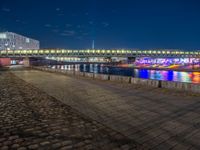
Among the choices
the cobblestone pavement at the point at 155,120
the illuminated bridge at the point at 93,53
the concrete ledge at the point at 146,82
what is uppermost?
the illuminated bridge at the point at 93,53

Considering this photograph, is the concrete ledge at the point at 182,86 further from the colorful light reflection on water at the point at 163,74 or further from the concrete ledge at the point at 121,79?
the colorful light reflection on water at the point at 163,74

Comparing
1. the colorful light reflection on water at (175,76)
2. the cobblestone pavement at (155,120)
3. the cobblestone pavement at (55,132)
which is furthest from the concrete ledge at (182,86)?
the colorful light reflection on water at (175,76)

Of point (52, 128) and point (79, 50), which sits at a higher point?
point (79, 50)

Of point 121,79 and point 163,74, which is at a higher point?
point 121,79

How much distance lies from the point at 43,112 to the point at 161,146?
5632 mm

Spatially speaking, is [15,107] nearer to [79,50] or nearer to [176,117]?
[176,117]

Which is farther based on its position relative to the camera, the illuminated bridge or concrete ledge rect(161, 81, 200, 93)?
the illuminated bridge

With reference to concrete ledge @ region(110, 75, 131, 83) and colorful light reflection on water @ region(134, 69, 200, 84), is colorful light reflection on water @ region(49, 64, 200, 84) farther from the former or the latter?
concrete ledge @ region(110, 75, 131, 83)

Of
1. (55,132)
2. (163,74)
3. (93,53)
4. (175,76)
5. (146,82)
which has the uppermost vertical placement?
(93,53)

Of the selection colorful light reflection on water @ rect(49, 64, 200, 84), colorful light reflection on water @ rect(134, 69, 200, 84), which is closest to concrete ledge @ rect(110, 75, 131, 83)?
colorful light reflection on water @ rect(49, 64, 200, 84)

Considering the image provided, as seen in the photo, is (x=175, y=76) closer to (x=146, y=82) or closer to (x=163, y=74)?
(x=163, y=74)

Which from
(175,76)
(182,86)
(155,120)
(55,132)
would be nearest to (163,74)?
(175,76)

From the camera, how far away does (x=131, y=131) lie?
6.21 meters

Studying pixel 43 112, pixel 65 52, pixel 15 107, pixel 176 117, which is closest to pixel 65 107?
pixel 43 112
